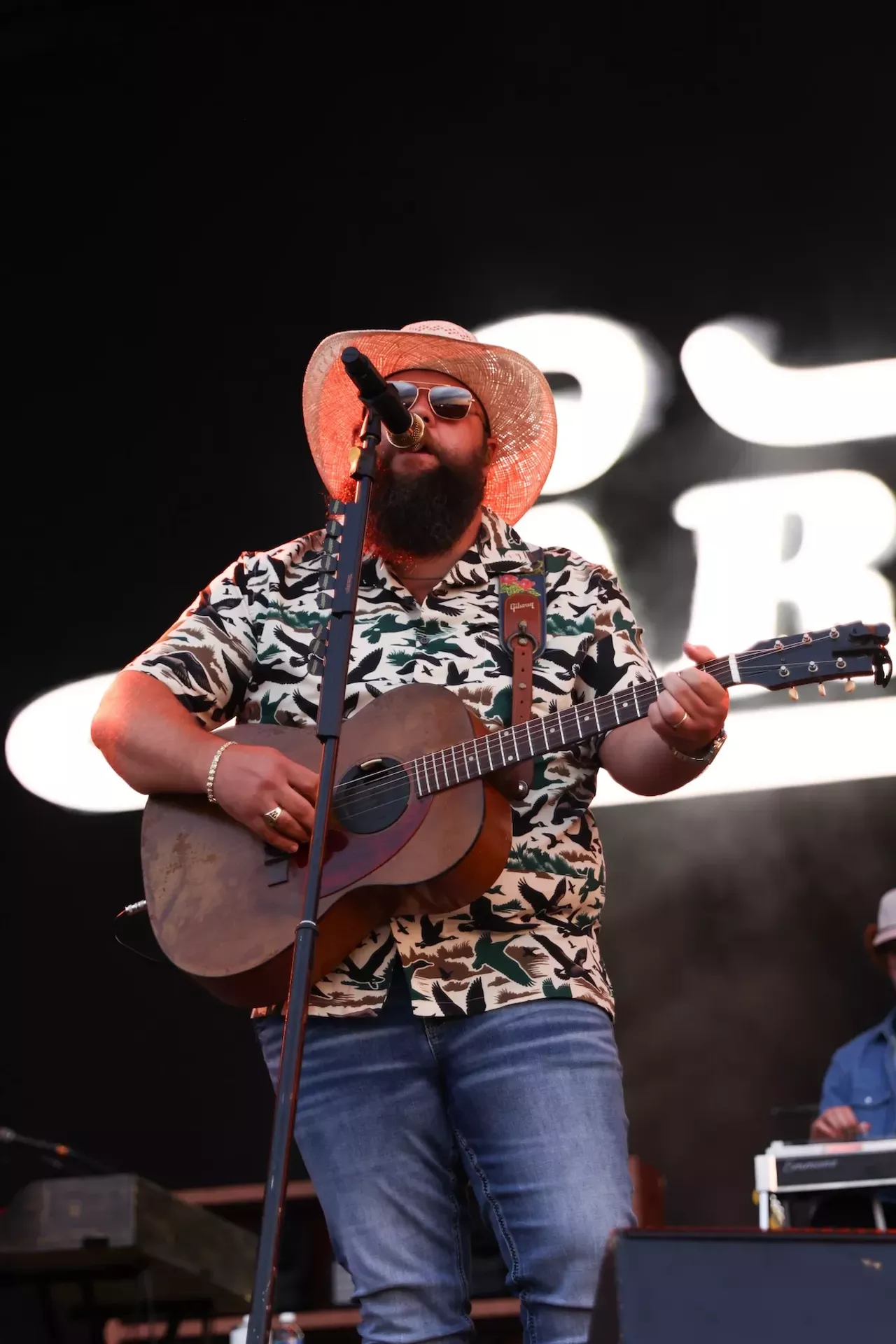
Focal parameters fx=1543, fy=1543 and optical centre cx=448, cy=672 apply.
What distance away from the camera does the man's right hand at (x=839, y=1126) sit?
4.20 metres

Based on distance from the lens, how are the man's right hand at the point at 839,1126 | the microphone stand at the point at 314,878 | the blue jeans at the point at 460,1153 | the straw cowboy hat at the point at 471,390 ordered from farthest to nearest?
the man's right hand at the point at 839,1126, the straw cowboy hat at the point at 471,390, the blue jeans at the point at 460,1153, the microphone stand at the point at 314,878

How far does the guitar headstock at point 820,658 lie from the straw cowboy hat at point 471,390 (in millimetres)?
883

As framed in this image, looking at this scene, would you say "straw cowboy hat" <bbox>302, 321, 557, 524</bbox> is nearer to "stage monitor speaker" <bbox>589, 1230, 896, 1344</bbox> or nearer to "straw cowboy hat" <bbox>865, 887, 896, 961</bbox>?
"stage monitor speaker" <bbox>589, 1230, 896, 1344</bbox>

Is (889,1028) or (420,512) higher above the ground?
(420,512)

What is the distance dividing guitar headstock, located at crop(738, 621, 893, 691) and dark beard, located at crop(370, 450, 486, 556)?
591 mm

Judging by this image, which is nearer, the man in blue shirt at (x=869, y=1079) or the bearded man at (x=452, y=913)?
the bearded man at (x=452, y=913)

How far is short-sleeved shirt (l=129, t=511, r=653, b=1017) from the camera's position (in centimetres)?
212

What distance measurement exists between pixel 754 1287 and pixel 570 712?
3.45ft

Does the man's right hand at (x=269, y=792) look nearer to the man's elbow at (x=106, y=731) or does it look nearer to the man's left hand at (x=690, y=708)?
the man's elbow at (x=106, y=731)

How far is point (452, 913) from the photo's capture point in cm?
219

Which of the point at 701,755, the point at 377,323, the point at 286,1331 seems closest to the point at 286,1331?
the point at 286,1331

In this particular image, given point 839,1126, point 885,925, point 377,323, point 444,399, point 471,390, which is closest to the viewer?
point 444,399

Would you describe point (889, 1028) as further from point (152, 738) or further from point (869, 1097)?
point (152, 738)

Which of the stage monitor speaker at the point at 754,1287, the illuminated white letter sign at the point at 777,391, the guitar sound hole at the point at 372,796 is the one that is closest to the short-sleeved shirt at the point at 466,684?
the guitar sound hole at the point at 372,796
